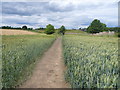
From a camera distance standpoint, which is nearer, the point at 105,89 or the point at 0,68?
the point at 105,89

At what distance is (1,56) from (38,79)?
1.96 m

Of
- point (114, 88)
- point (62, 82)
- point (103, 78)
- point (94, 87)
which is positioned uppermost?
point (103, 78)

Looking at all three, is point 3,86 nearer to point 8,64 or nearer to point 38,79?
point 8,64

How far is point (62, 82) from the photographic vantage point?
4.73 metres

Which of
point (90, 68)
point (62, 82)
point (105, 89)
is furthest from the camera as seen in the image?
point (62, 82)

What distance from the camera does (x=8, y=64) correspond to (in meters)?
3.89

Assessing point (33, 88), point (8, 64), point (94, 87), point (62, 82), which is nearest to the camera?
point (94, 87)

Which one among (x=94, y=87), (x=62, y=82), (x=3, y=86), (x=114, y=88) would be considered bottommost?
(x=62, y=82)

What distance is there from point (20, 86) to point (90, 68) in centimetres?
310

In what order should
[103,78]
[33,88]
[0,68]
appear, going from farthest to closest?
[33,88], [0,68], [103,78]

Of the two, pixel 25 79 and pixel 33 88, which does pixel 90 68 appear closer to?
pixel 33 88

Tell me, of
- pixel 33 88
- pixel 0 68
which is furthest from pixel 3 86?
pixel 33 88

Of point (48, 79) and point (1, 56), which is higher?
point (1, 56)

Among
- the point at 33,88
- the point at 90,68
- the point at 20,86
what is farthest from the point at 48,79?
the point at 90,68
